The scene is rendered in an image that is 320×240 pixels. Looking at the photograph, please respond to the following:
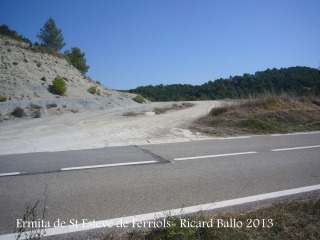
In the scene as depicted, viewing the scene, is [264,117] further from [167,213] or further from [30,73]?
[30,73]

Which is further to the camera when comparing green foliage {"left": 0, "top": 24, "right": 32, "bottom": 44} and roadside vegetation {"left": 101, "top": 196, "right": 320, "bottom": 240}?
green foliage {"left": 0, "top": 24, "right": 32, "bottom": 44}

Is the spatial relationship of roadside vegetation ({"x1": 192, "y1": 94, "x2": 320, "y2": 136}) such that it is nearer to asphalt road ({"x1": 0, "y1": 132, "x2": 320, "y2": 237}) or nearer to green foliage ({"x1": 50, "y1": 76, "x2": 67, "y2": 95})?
asphalt road ({"x1": 0, "y1": 132, "x2": 320, "y2": 237})

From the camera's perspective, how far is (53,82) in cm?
3077

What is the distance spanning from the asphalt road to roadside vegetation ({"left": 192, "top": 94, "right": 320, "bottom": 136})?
13.5ft

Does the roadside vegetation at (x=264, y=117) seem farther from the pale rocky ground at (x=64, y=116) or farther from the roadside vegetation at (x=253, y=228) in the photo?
the roadside vegetation at (x=253, y=228)

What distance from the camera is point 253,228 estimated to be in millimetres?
3396

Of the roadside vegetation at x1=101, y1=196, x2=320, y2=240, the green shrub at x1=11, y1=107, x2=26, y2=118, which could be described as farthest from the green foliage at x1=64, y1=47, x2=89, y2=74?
the roadside vegetation at x1=101, y1=196, x2=320, y2=240

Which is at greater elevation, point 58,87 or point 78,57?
point 78,57

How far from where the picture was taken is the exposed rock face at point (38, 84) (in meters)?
21.2

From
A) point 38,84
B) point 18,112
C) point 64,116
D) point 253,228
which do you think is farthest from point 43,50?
point 253,228

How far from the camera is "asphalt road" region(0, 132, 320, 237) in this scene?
4227 mm

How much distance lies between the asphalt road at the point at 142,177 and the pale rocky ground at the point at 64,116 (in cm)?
182

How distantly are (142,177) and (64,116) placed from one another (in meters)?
14.1

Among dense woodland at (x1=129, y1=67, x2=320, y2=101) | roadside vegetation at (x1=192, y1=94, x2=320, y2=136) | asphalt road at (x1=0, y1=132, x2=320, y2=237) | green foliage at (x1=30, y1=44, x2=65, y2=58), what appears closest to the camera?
asphalt road at (x1=0, y1=132, x2=320, y2=237)
